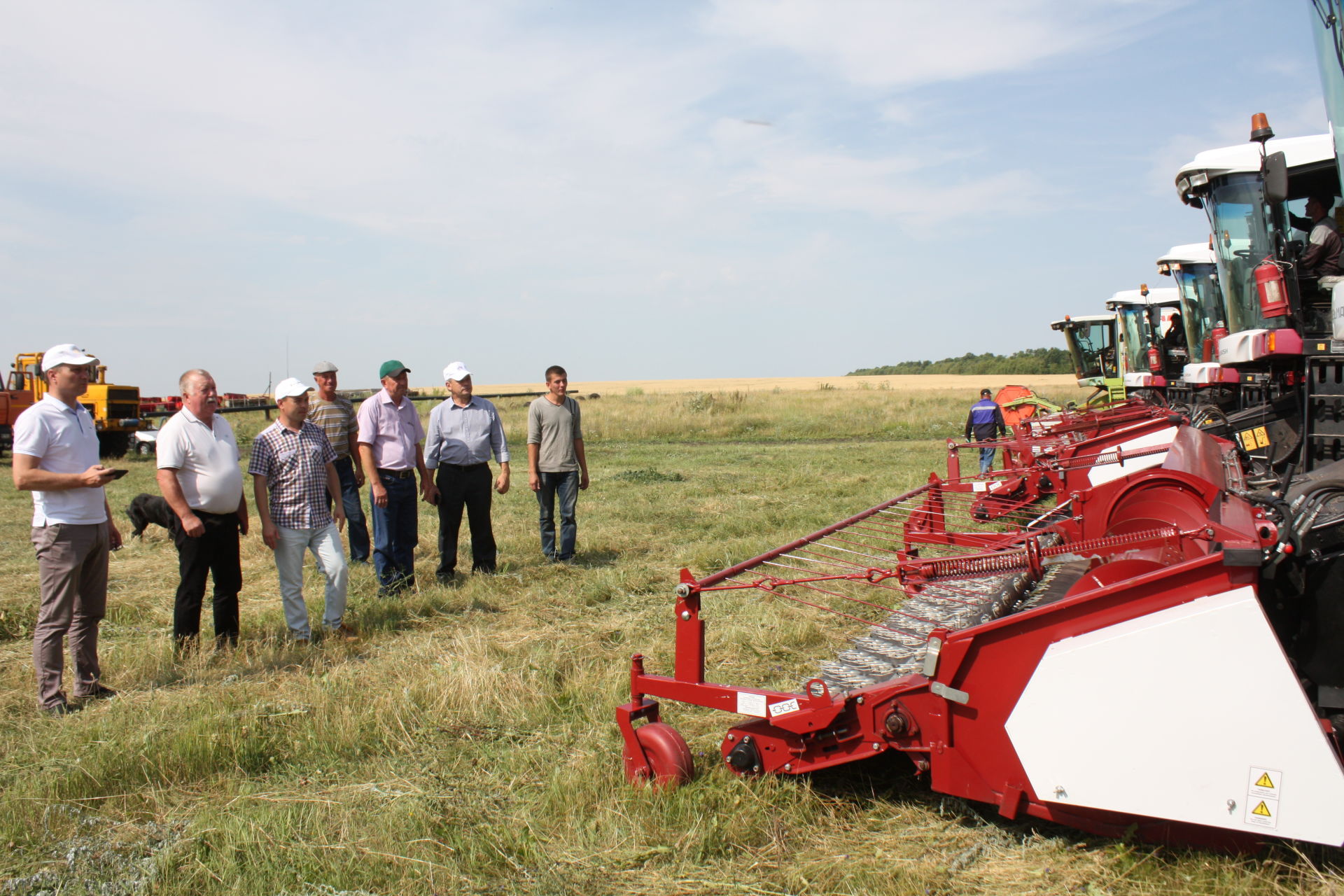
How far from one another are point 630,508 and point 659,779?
7.69 m

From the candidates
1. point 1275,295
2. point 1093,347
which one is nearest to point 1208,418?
point 1275,295

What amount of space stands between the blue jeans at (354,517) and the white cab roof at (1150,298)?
54.3 ft

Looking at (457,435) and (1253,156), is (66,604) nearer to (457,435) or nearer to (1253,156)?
(457,435)

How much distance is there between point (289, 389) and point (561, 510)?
2.88m

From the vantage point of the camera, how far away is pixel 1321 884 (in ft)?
8.49

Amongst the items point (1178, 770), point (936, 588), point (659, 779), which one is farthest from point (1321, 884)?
point (936, 588)

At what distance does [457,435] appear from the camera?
7.24 m

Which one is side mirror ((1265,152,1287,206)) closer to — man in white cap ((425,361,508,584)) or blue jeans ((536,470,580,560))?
blue jeans ((536,470,580,560))

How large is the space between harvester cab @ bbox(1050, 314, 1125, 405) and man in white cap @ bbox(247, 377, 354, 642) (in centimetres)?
1861

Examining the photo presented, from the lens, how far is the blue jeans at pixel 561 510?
26.2 ft

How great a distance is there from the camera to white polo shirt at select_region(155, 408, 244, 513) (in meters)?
4.94

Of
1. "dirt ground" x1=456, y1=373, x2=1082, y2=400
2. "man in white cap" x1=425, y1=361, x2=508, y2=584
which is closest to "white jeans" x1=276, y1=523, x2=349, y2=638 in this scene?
"man in white cap" x1=425, y1=361, x2=508, y2=584

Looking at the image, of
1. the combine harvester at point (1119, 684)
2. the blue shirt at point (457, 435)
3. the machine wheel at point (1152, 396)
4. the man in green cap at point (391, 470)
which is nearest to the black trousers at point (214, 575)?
the man in green cap at point (391, 470)

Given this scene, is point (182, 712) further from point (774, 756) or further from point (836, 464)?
point (836, 464)
